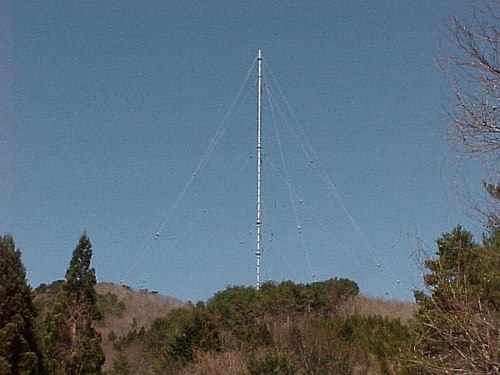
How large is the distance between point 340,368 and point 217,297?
11.0 meters

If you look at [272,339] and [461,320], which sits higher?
[272,339]

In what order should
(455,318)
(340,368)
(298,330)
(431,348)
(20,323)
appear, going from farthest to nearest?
(298,330) < (340,368) < (20,323) < (431,348) < (455,318)

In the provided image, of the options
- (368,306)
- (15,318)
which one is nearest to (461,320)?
(15,318)

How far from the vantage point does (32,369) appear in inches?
569

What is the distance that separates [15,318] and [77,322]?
6.11 meters

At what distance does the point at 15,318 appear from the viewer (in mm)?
14398

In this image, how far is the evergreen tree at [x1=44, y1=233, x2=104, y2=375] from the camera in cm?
1966

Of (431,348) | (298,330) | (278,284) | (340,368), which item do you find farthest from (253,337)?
(431,348)

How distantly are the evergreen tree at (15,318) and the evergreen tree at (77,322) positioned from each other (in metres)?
4.07

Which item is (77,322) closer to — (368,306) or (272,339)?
(272,339)

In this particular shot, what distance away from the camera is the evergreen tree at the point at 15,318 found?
1421 cm

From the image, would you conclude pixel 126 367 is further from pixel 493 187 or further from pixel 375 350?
pixel 493 187

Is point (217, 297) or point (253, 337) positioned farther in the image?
point (217, 297)

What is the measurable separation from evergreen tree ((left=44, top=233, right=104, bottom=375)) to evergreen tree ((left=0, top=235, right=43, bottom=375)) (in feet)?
13.3
